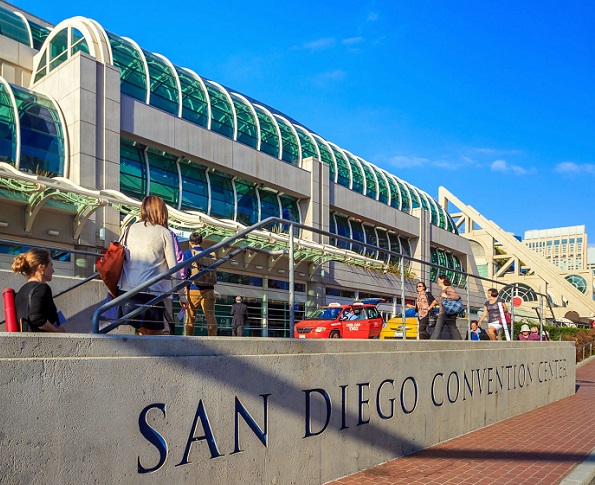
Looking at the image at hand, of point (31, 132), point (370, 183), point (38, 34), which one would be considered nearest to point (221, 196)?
point (31, 132)

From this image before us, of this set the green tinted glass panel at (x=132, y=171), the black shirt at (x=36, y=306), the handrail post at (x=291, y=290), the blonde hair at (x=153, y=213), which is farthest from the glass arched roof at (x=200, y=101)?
the black shirt at (x=36, y=306)

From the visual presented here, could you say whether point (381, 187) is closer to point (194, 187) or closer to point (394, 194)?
point (394, 194)

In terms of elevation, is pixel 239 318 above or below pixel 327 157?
below

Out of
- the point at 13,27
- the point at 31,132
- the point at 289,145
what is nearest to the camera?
the point at 31,132

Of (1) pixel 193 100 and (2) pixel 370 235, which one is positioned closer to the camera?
(1) pixel 193 100

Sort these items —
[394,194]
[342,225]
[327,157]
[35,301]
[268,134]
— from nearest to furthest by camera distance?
[35,301] < [268,134] < [327,157] < [342,225] < [394,194]

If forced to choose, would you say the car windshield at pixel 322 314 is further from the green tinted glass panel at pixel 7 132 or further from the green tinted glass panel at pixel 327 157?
the green tinted glass panel at pixel 327 157

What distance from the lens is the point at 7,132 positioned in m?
17.4

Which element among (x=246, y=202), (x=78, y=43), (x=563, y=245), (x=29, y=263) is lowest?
(x=29, y=263)

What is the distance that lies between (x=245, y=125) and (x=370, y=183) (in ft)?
39.3

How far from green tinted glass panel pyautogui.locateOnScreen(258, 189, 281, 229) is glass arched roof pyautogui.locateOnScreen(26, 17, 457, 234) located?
205cm

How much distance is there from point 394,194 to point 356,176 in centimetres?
503

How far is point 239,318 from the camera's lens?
5.61 meters

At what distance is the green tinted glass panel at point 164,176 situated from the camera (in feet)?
73.0
